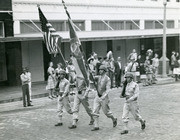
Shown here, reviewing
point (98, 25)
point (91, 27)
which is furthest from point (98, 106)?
point (98, 25)

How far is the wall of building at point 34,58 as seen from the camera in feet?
70.9

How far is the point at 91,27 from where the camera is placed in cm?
2492

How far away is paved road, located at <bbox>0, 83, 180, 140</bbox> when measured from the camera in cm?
998

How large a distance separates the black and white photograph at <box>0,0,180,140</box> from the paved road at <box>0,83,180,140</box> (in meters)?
0.03

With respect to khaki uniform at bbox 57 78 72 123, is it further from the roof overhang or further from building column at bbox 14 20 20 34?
building column at bbox 14 20 20 34

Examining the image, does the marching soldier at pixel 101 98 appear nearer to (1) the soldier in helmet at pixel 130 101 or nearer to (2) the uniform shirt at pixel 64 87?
(1) the soldier in helmet at pixel 130 101

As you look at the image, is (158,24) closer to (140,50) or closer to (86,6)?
(140,50)

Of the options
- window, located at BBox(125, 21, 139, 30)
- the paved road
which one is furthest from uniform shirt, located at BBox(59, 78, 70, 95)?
window, located at BBox(125, 21, 139, 30)

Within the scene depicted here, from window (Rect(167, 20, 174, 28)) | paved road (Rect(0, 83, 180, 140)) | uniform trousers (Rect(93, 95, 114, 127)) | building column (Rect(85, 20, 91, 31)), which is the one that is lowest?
paved road (Rect(0, 83, 180, 140))

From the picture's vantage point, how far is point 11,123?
12.0m

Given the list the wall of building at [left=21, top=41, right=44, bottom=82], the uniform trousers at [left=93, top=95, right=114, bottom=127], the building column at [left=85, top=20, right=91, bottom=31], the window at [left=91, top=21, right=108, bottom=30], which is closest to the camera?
the uniform trousers at [left=93, top=95, right=114, bottom=127]

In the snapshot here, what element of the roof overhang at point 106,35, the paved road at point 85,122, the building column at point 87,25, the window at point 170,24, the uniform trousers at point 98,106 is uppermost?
the window at point 170,24

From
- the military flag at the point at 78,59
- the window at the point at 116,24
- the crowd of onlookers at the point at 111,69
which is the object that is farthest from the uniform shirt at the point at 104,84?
the window at the point at 116,24

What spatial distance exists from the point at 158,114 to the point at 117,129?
2.61 metres
